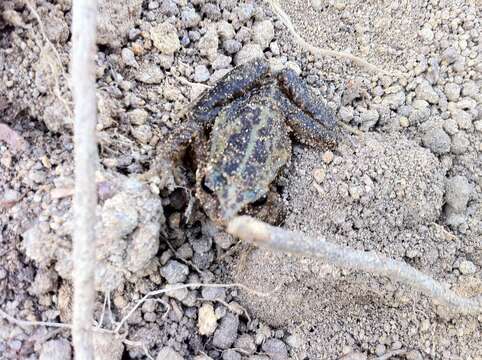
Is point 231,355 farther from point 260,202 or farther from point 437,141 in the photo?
point 437,141

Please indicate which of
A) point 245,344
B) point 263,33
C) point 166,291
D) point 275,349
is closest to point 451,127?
point 263,33

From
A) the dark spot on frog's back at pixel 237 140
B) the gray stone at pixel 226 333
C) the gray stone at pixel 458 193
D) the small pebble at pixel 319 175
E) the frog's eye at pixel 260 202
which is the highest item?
the dark spot on frog's back at pixel 237 140

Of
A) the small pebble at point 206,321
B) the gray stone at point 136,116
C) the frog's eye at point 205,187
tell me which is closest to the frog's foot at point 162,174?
the frog's eye at point 205,187

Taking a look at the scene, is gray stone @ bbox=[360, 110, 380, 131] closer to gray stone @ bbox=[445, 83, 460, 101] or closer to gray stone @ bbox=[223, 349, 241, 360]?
gray stone @ bbox=[445, 83, 460, 101]

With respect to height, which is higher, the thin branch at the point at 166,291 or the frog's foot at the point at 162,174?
the frog's foot at the point at 162,174

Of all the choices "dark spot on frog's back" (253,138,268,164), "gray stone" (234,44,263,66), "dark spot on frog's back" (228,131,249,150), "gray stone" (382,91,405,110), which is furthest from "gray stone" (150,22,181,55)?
"gray stone" (382,91,405,110)

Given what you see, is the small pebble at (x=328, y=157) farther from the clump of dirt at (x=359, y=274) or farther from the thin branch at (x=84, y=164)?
the thin branch at (x=84, y=164)

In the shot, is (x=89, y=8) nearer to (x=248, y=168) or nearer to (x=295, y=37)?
(x=248, y=168)
